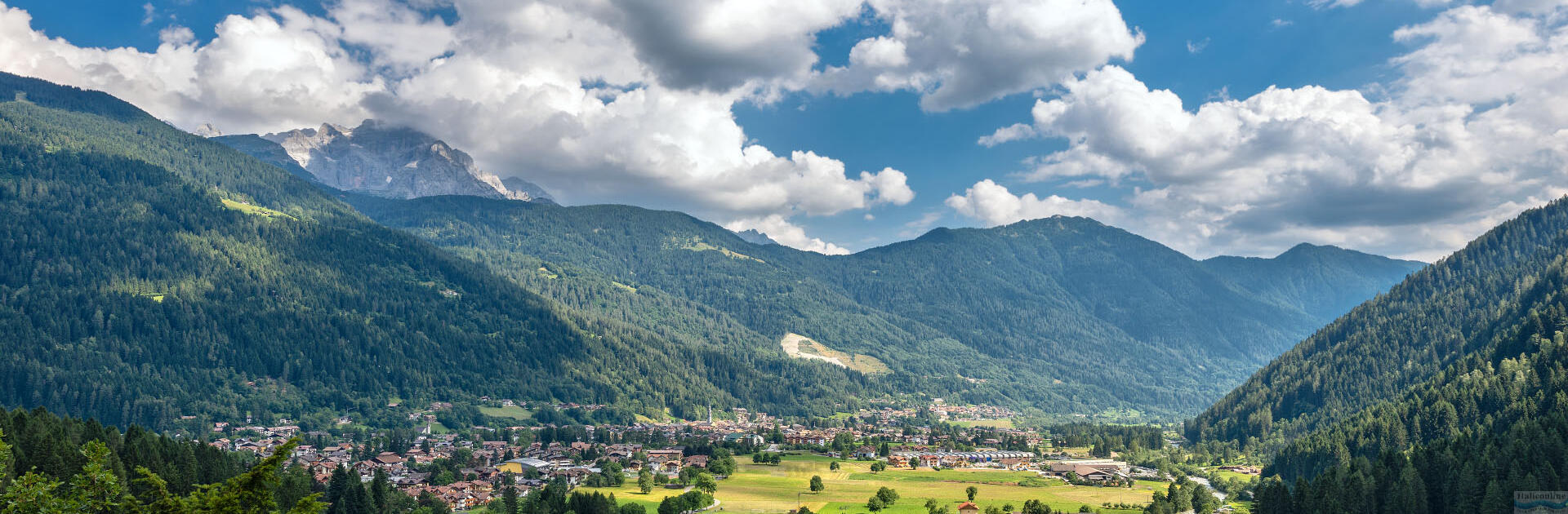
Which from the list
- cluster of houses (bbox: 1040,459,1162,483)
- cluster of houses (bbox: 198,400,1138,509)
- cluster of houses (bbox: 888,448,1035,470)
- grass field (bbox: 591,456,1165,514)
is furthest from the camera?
cluster of houses (bbox: 888,448,1035,470)

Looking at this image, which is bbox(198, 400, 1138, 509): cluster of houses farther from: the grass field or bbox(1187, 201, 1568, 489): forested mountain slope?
bbox(1187, 201, 1568, 489): forested mountain slope

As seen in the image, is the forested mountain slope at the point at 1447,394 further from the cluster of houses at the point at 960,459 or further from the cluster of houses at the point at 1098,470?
the cluster of houses at the point at 960,459

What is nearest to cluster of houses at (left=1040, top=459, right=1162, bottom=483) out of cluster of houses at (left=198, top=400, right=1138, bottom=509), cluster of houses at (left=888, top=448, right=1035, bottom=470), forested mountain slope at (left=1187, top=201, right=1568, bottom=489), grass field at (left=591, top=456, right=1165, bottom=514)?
cluster of houses at (left=198, top=400, right=1138, bottom=509)

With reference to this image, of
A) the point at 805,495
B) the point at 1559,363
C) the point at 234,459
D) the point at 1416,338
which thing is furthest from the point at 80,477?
the point at 1416,338

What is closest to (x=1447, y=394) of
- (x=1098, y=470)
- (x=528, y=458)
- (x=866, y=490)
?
(x=1098, y=470)

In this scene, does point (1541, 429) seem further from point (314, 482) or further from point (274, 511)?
point (314, 482)

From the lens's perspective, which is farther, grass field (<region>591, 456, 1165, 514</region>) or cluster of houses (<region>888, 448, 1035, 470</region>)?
cluster of houses (<region>888, 448, 1035, 470</region>)

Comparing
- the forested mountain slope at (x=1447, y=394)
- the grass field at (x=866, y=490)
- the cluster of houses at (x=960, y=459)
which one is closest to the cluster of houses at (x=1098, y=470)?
the grass field at (x=866, y=490)

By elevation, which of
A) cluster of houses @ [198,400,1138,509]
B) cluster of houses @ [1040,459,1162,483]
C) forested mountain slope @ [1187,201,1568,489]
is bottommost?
cluster of houses @ [198,400,1138,509]
